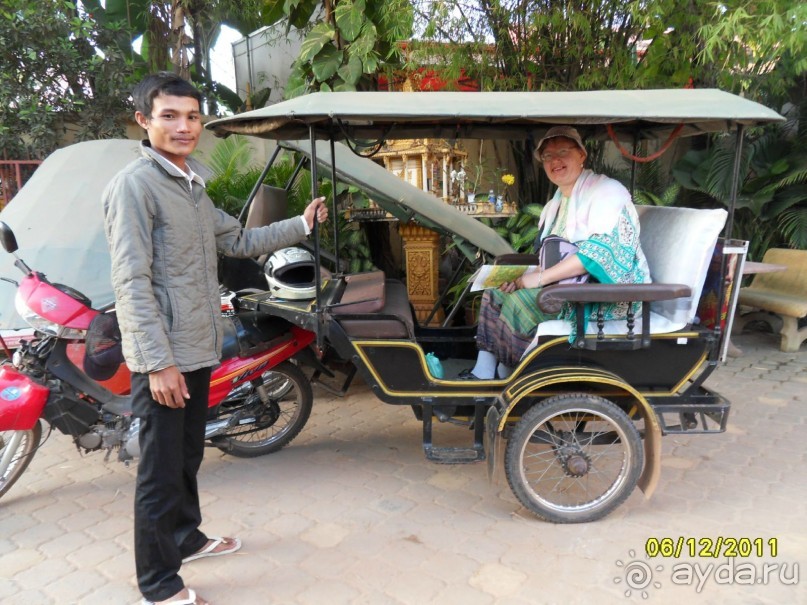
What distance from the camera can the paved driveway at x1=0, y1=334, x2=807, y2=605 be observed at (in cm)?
232

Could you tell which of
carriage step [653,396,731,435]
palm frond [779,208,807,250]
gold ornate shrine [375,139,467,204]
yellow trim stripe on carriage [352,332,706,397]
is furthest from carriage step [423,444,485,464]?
palm frond [779,208,807,250]

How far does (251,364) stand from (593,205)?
196 cm

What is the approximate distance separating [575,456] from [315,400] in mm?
2327

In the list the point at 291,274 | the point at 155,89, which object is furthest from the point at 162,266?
the point at 291,274

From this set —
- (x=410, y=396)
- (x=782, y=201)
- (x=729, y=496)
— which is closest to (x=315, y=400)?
(x=410, y=396)

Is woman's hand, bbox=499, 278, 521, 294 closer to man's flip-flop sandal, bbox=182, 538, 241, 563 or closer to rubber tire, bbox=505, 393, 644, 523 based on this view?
rubber tire, bbox=505, 393, 644, 523

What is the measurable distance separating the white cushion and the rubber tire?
0.58 metres

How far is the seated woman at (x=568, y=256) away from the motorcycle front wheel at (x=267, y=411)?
3.46 ft

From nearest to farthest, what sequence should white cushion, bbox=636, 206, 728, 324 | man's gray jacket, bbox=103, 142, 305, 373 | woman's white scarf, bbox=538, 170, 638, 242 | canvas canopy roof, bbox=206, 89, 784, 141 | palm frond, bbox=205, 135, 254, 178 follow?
1. man's gray jacket, bbox=103, 142, 305, 373
2. canvas canopy roof, bbox=206, 89, 784, 141
3. white cushion, bbox=636, 206, 728, 324
4. woman's white scarf, bbox=538, 170, 638, 242
5. palm frond, bbox=205, 135, 254, 178

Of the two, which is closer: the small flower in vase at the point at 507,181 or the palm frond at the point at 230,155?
the palm frond at the point at 230,155

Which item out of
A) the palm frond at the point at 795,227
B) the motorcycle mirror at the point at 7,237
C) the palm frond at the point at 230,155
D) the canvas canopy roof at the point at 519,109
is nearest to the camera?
the canvas canopy roof at the point at 519,109

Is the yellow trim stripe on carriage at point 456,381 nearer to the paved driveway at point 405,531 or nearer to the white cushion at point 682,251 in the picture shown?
the white cushion at point 682,251

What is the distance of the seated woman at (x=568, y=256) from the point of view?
109 inches
